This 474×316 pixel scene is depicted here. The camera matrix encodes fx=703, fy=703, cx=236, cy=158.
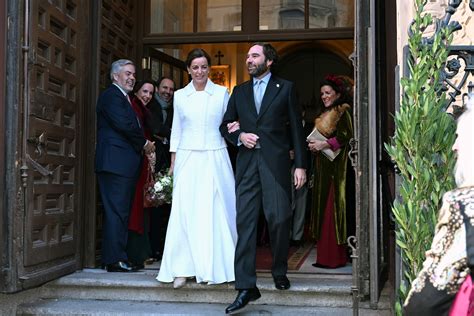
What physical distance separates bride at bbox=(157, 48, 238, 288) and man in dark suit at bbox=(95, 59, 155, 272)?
0.58 m

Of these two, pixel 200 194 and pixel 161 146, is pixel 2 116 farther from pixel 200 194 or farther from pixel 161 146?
pixel 161 146

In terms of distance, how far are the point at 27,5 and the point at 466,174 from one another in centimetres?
372

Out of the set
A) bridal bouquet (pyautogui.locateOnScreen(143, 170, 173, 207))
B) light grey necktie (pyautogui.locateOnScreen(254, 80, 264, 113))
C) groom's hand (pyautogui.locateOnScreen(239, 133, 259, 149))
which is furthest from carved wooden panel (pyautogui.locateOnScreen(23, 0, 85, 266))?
light grey necktie (pyautogui.locateOnScreen(254, 80, 264, 113))

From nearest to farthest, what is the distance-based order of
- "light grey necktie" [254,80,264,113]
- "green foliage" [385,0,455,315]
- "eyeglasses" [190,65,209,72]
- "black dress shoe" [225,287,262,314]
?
1. "green foliage" [385,0,455,315]
2. "black dress shoe" [225,287,262,314]
3. "light grey necktie" [254,80,264,113]
4. "eyeglasses" [190,65,209,72]

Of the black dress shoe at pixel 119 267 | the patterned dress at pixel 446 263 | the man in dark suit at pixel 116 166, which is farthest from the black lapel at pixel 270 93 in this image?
the patterned dress at pixel 446 263

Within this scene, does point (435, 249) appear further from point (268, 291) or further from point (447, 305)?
point (268, 291)

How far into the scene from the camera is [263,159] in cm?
503

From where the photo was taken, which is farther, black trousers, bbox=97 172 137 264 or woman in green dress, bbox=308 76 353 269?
woman in green dress, bbox=308 76 353 269

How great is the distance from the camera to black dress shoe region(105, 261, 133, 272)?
5.83m

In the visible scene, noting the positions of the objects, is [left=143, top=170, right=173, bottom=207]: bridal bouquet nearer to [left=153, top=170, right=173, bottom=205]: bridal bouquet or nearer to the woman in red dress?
[left=153, top=170, right=173, bottom=205]: bridal bouquet

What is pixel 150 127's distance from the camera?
637 centimetres

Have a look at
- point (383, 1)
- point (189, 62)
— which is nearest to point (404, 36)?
point (383, 1)

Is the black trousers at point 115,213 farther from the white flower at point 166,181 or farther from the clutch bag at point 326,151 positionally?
the clutch bag at point 326,151

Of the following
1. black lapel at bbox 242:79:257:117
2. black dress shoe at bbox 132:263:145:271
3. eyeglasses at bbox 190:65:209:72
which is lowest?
black dress shoe at bbox 132:263:145:271
